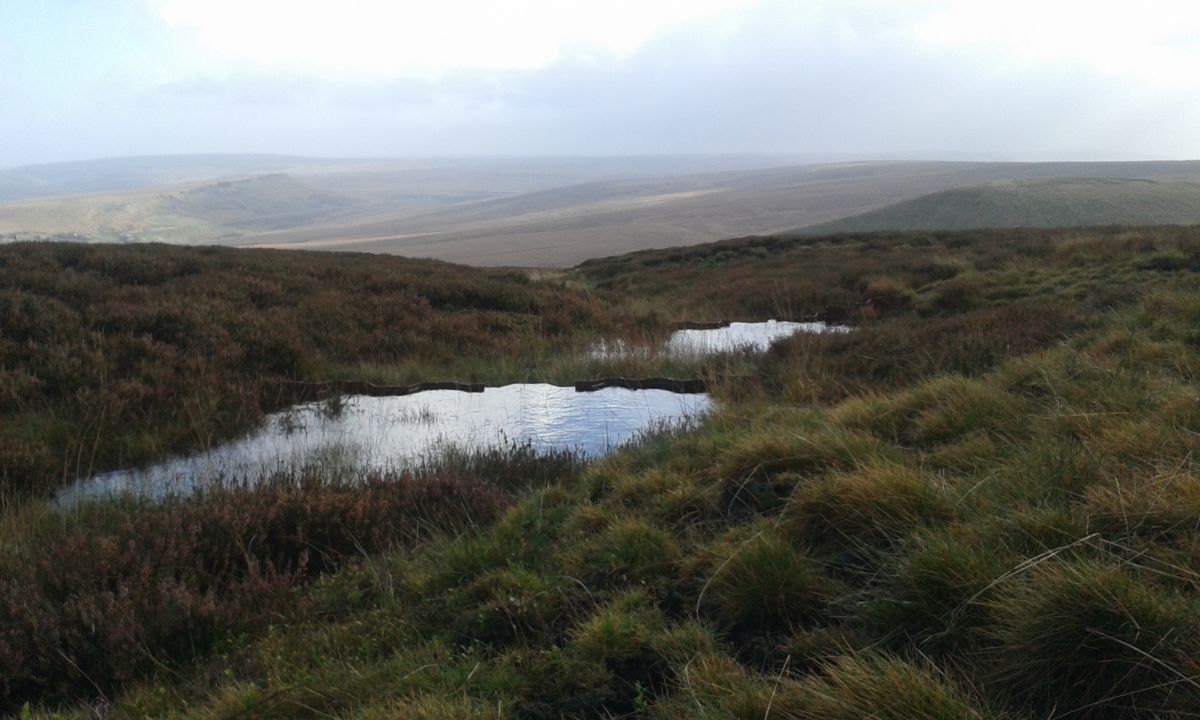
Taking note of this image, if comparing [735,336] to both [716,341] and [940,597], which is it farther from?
[940,597]

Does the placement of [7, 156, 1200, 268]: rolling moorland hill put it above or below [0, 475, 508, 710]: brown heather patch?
above

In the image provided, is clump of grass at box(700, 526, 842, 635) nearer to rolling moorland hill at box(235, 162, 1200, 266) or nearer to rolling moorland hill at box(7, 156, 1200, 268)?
rolling moorland hill at box(7, 156, 1200, 268)

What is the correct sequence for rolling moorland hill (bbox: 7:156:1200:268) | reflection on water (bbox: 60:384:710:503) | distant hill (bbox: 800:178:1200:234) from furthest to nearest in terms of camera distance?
rolling moorland hill (bbox: 7:156:1200:268)
distant hill (bbox: 800:178:1200:234)
reflection on water (bbox: 60:384:710:503)

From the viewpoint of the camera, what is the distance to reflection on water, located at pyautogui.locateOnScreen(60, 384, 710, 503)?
19.2 ft

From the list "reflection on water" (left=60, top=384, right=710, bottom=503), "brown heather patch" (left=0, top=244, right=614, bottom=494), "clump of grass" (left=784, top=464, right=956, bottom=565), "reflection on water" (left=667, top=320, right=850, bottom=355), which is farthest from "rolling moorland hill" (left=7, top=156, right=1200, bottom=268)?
"clump of grass" (left=784, top=464, right=956, bottom=565)

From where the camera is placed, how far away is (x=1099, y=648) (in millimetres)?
2107

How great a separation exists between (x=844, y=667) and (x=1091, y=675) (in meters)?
0.67

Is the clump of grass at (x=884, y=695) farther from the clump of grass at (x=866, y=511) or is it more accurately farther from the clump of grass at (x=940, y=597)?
the clump of grass at (x=866, y=511)

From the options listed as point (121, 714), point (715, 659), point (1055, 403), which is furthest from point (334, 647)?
point (1055, 403)

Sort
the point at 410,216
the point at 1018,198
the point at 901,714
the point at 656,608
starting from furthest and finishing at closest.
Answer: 1. the point at 410,216
2. the point at 1018,198
3. the point at 656,608
4. the point at 901,714

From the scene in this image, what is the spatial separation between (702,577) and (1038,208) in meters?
49.8

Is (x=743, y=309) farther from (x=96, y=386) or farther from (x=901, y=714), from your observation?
(x=901, y=714)

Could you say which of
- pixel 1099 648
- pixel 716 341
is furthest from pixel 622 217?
pixel 1099 648

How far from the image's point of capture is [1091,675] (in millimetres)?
2100
